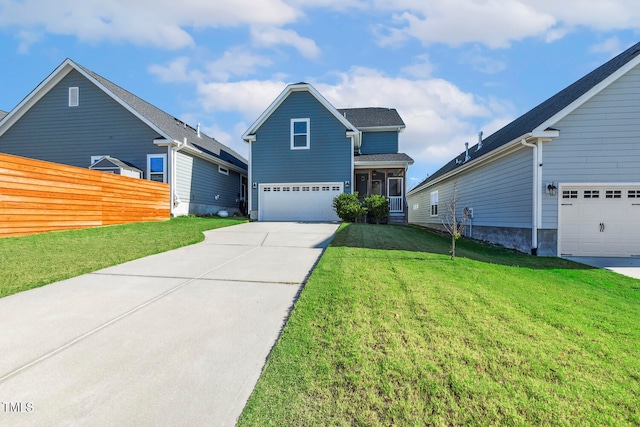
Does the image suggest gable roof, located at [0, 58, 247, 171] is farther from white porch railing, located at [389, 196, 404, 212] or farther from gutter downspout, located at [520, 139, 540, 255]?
gutter downspout, located at [520, 139, 540, 255]

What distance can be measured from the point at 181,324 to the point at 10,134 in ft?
65.1

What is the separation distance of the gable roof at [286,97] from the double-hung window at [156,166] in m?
4.25

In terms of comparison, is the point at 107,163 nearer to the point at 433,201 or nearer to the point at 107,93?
the point at 107,93

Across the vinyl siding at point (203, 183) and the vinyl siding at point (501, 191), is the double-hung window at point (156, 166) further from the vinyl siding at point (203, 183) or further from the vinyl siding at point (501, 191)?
the vinyl siding at point (501, 191)

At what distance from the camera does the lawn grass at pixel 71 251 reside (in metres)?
4.70

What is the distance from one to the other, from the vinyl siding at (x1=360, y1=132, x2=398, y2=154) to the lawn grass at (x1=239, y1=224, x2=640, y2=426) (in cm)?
1652

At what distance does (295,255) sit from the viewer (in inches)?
270

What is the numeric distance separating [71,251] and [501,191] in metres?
12.9

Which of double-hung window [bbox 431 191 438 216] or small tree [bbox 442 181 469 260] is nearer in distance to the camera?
small tree [bbox 442 181 469 260]

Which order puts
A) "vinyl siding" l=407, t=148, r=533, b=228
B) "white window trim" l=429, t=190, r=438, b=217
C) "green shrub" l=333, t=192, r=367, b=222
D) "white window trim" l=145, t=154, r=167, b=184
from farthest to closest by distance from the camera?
"white window trim" l=429, t=190, r=438, b=217, "white window trim" l=145, t=154, r=167, b=184, "green shrub" l=333, t=192, r=367, b=222, "vinyl siding" l=407, t=148, r=533, b=228

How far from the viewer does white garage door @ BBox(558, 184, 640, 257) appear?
9172 millimetres

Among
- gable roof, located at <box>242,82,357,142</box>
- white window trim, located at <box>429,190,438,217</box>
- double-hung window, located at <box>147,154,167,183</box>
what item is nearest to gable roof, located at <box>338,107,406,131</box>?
gable roof, located at <box>242,82,357,142</box>

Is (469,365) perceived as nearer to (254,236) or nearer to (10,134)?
(254,236)

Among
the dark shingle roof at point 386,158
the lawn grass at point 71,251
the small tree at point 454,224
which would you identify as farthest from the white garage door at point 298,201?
the lawn grass at point 71,251
